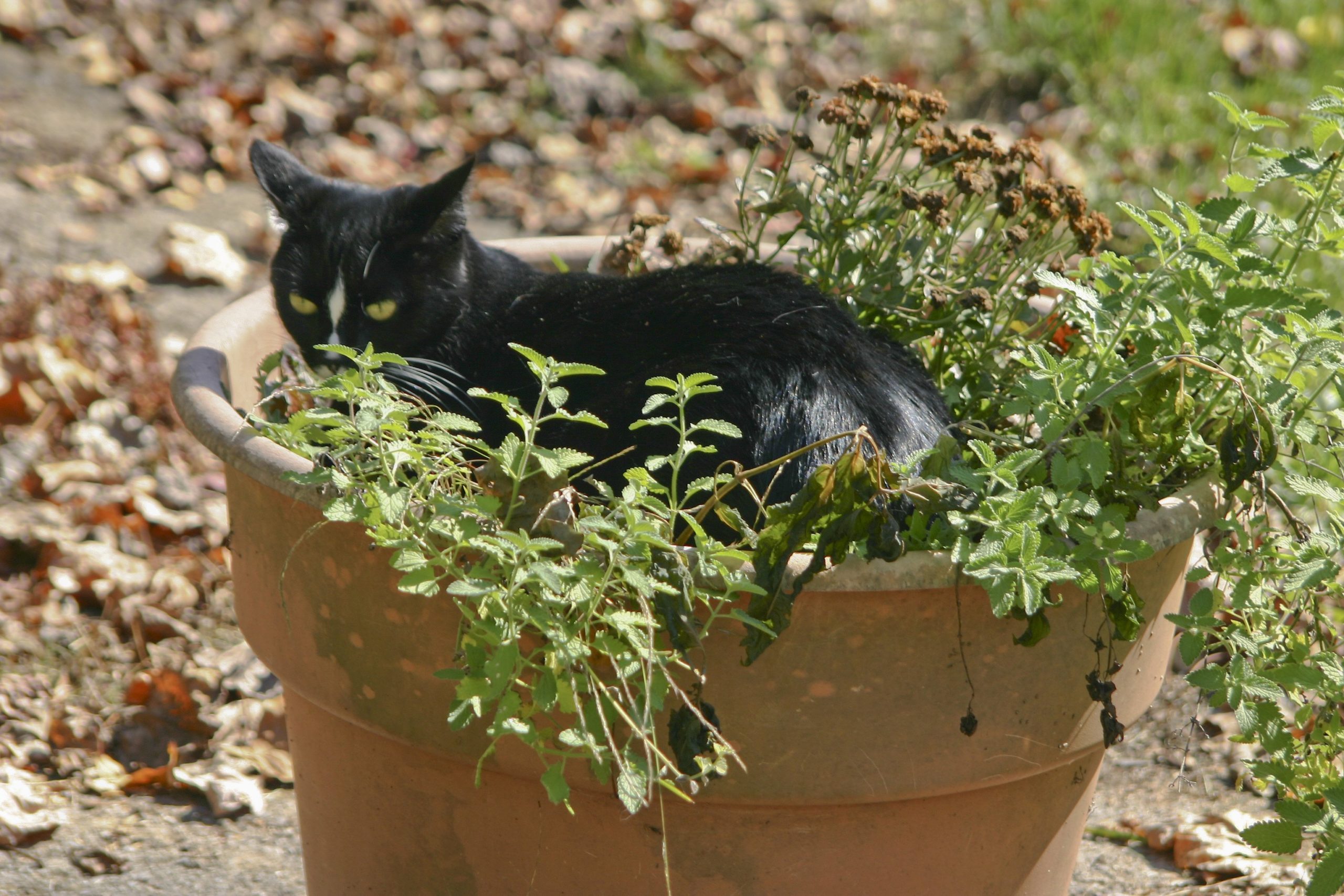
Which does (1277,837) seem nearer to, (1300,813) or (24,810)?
(1300,813)

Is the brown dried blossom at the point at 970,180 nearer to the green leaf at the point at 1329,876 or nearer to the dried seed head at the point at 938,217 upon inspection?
the dried seed head at the point at 938,217

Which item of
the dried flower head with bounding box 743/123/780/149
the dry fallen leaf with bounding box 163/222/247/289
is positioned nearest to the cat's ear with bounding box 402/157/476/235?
the dried flower head with bounding box 743/123/780/149

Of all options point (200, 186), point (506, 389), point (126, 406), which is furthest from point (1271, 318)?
point (200, 186)

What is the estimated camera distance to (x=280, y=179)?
202 centimetres

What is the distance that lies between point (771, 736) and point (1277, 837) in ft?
1.58

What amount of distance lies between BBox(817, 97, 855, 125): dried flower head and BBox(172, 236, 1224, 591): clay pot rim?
0.70 m

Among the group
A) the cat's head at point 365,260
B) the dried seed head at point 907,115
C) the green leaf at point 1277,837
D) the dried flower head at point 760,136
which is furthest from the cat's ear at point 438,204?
the green leaf at point 1277,837

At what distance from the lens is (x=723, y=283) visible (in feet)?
5.47

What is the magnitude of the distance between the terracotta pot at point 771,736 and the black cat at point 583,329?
25 centimetres

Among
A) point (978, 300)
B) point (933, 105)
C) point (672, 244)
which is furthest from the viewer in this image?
point (672, 244)

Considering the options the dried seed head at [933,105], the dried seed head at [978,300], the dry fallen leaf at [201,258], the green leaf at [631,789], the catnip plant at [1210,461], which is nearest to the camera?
the green leaf at [631,789]

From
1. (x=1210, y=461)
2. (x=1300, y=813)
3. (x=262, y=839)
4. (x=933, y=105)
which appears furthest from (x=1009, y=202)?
(x=262, y=839)

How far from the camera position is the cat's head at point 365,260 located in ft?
6.35

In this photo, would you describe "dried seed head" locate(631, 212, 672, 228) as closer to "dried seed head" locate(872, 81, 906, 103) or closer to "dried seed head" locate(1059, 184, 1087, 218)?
"dried seed head" locate(872, 81, 906, 103)
